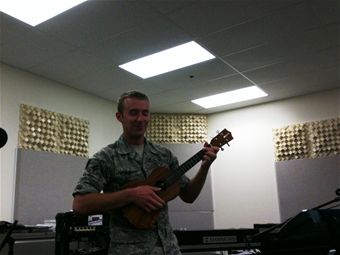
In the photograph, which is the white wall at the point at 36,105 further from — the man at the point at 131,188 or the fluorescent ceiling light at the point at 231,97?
the man at the point at 131,188

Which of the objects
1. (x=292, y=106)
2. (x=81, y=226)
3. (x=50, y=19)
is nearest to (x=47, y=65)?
(x=50, y=19)

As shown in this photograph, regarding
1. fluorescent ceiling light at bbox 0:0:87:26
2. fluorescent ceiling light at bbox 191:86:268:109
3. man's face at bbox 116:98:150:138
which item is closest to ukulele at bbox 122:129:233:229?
man's face at bbox 116:98:150:138

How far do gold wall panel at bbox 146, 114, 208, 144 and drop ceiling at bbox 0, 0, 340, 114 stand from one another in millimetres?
965

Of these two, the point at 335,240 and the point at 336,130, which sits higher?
the point at 336,130

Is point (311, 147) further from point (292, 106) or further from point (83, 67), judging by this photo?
point (83, 67)

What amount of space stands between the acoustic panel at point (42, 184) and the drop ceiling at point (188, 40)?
106 cm

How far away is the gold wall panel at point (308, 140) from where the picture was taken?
17.9 ft

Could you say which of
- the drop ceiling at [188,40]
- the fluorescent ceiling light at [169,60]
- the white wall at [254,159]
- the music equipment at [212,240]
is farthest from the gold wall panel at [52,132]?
the white wall at [254,159]

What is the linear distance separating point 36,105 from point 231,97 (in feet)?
Answer: 9.42

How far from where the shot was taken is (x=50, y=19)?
11.4 feet

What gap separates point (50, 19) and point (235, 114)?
12.3ft

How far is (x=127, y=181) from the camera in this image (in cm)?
159

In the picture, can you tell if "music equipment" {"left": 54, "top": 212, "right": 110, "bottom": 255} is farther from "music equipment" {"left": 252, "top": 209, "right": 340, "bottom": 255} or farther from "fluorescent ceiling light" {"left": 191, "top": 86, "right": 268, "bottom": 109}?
"fluorescent ceiling light" {"left": 191, "top": 86, "right": 268, "bottom": 109}

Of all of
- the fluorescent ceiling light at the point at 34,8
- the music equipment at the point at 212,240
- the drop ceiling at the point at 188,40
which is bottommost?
the music equipment at the point at 212,240
